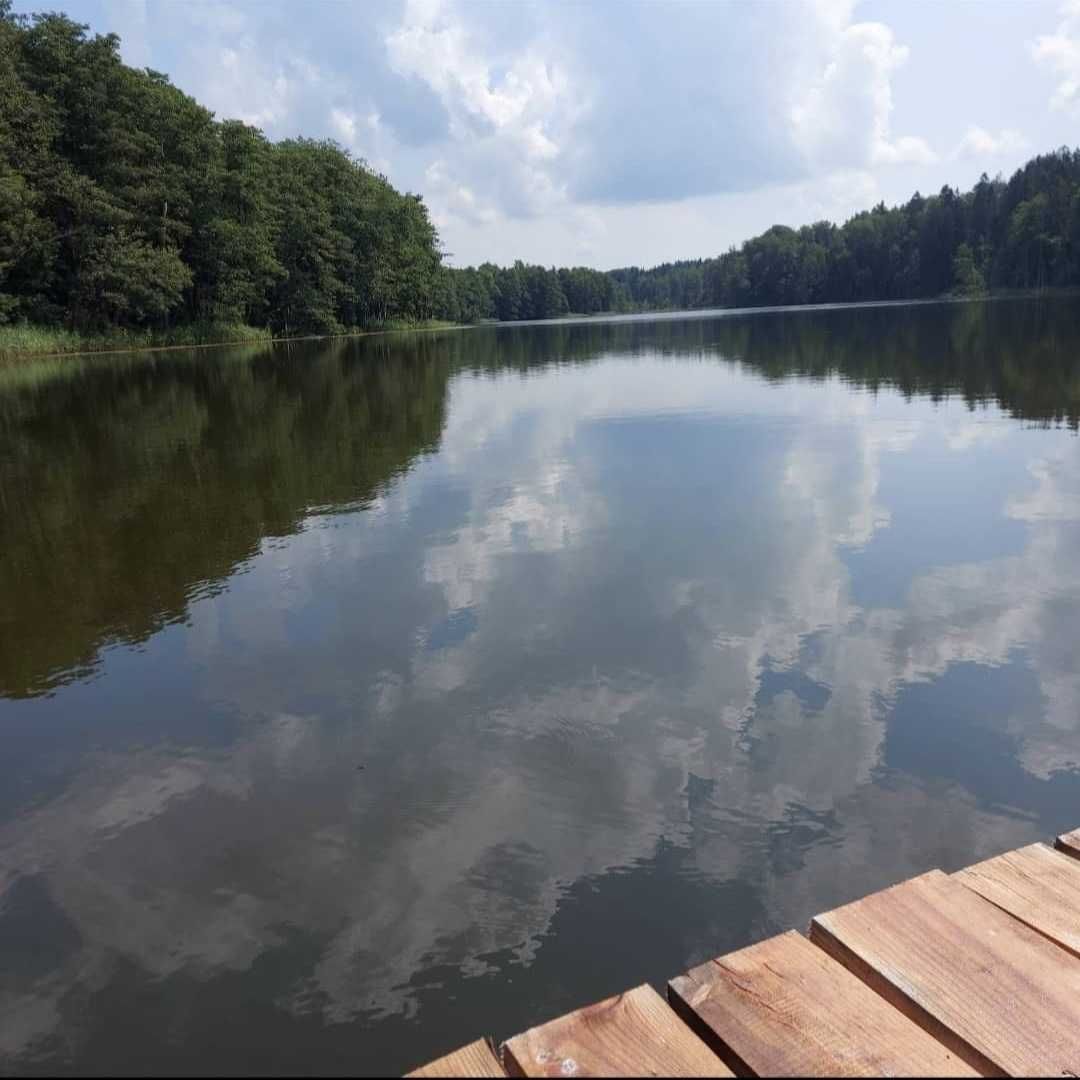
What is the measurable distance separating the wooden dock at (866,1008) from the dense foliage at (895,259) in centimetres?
12306

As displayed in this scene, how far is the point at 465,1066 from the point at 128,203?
6090 cm

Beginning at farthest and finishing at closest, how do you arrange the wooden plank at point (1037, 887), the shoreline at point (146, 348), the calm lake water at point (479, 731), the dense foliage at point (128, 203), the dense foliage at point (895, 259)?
1. the dense foliage at point (895, 259)
2. the dense foliage at point (128, 203)
3. the shoreline at point (146, 348)
4. the calm lake water at point (479, 731)
5. the wooden plank at point (1037, 887)

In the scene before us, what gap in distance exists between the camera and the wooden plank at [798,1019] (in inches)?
94.8

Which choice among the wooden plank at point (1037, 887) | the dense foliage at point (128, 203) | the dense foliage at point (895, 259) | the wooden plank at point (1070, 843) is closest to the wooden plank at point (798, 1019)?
the wooden plank at point (1037, 887)

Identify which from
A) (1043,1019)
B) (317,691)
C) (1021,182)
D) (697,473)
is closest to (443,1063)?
(1043,1019)

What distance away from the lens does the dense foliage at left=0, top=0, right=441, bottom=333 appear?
1881 inches

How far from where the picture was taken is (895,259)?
144625 mm

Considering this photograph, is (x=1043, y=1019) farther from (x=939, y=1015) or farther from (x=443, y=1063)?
(x=443, y=1063)

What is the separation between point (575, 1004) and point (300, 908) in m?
1.32

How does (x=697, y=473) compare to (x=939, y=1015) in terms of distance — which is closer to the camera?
(x=939, y=1015)

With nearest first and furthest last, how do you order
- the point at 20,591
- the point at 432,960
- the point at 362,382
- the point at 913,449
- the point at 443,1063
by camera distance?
the point at 443,1063, the point at 432,960, the point at 20,591, the point at 913,449, the point at 362,382

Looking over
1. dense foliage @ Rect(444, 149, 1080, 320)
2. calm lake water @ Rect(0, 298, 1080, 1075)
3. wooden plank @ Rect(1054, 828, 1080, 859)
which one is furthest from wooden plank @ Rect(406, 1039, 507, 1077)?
dense foliage @ Rect(444, 149, 1080, 320)

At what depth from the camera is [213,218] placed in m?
58.6

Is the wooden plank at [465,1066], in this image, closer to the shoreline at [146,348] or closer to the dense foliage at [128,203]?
the shoreline at [146,348]
